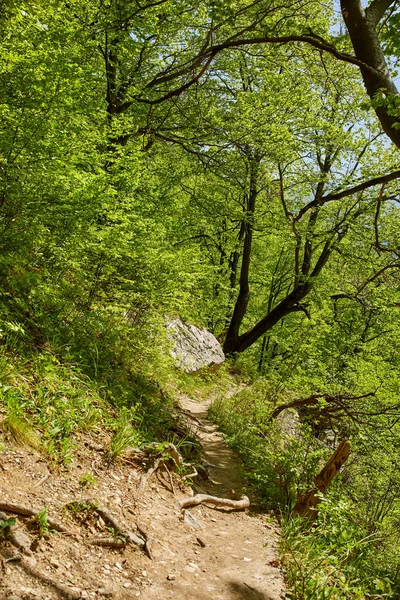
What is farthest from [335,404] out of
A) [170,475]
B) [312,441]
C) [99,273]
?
[99,273]

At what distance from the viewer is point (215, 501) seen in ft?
19.2

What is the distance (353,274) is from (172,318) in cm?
616

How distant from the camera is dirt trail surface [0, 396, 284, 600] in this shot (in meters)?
2.97

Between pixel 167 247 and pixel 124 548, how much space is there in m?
6.24

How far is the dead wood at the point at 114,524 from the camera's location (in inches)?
147

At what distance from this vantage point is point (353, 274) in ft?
44.6

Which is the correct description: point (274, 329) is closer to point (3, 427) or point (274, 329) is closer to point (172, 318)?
point (172, 318)

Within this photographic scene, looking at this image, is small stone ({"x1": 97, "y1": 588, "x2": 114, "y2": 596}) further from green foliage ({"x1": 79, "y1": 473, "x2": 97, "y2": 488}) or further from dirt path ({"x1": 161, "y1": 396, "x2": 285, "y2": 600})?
green foliage ({"x1": 79, "y1": 473, "x2": 97, "y2": 488})

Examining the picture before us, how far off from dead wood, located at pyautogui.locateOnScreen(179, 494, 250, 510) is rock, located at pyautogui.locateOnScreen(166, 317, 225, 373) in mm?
5158

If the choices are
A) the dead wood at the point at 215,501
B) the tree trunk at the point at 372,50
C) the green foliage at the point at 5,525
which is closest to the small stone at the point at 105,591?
the green foliage at the point at 5,525

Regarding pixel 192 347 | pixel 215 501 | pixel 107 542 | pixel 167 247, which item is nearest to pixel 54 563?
pixel 107 542

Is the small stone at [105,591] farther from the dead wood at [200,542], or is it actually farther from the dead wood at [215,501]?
the dead wood at [215,501]

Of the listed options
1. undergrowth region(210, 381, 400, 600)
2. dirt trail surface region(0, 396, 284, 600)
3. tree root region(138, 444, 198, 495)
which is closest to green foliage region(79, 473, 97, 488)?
dirt trail surface region(0, 396, 284, 600)

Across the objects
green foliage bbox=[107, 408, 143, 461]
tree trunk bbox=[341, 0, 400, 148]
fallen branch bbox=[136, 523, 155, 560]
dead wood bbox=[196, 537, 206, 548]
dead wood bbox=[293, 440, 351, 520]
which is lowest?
dead wood bbox=[196, 537, 206, 548]
